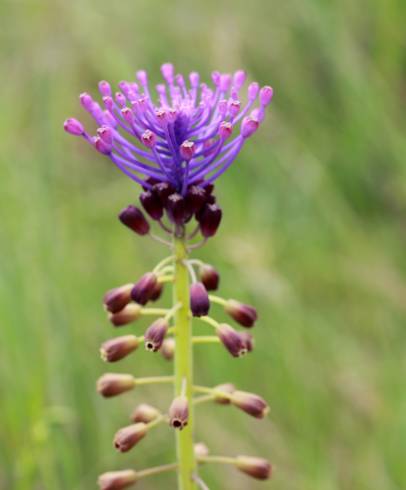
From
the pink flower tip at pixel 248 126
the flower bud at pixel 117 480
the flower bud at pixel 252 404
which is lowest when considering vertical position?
the flower bud at pixel 117 480

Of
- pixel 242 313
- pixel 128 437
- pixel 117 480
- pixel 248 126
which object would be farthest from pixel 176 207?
pixel 117 480

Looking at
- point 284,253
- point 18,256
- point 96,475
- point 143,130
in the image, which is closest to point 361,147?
point 284,253

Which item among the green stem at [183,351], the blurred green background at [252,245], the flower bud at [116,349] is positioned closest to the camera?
the green stem at [183,351]

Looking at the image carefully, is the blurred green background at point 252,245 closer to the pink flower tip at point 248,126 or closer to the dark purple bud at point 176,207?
the dark purple bud at point 176,207

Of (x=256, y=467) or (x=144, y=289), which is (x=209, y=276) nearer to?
(x=144, y=289)

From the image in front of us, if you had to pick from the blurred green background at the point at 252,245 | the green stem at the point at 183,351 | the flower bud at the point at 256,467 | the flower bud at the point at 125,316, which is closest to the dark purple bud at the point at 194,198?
the green stem at the point at 183,351

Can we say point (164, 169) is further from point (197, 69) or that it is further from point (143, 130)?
point (197, 69)

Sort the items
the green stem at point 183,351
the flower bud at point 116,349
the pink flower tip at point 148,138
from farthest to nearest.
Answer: the flower bud at point 116,349 < the green stem at point 183,351 < the pink flower tip at point 148,138
